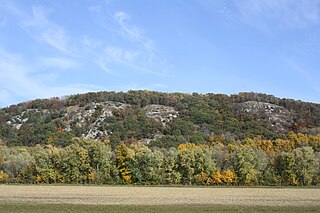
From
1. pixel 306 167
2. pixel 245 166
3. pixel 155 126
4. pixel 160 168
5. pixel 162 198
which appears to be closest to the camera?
pixel 162 198

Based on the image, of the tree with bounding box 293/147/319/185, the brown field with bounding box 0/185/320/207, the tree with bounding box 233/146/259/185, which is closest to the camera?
the brown field with bounding box 0/185/320/207

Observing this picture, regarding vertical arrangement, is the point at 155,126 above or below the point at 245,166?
above

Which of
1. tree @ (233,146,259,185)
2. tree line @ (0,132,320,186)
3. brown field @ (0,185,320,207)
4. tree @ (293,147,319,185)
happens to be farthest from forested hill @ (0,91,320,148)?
brown field @ (0,185,320,207)

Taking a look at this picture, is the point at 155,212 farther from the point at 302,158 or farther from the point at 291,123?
the point at 291,123

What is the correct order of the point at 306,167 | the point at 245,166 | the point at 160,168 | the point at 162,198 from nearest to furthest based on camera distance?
1. the point at 162,198
2. the point at 306,167
3. the point at 245,166
4. the point at 160,168

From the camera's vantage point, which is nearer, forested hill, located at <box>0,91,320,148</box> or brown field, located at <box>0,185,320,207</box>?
brown field, located at <box>0,185,320,207</box>

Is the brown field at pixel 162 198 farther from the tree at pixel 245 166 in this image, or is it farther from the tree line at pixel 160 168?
the tree at pixel 245 166

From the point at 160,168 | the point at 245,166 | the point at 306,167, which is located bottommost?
the point at 160,168

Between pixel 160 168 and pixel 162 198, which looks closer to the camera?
pixel 162 198

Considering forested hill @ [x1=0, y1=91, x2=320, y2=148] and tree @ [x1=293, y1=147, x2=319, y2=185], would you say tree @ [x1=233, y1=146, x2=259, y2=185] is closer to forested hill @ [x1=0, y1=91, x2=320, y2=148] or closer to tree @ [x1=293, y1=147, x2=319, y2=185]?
tree @ [x1=293, y1=147, x2=319, y2=185]

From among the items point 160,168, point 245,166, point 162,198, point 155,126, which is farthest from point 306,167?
point 155,126

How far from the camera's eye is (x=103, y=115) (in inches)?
7830

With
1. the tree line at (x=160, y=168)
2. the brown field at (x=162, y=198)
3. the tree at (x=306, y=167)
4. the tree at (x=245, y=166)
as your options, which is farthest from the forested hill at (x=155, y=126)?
the brown field at (x=162, y=198)

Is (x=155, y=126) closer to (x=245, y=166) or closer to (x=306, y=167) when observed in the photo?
(x=245, y=166)
